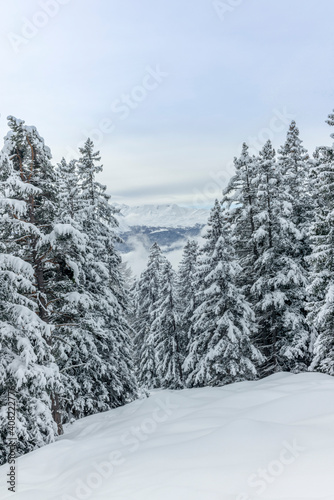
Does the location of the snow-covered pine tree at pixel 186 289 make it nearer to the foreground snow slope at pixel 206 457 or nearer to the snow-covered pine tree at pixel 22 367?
the snow-covered pine tree at pixel 22 367

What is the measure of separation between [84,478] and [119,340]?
→ 1385cm

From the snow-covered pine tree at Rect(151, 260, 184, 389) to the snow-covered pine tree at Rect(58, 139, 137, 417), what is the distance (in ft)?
18.8

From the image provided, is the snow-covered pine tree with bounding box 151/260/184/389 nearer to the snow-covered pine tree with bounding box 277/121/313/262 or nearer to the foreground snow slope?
the snow-covered pine tree with bounding box 277/121/313/262

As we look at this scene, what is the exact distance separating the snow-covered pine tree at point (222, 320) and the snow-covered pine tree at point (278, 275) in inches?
58.0

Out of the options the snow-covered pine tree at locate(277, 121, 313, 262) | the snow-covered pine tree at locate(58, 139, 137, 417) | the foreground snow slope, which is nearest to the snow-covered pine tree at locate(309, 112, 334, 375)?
the snow-covered pine tree at locate(277, 121, 313, 262)

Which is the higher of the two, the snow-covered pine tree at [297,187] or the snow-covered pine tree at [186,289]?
the snow-covered pine tree at [297,187]

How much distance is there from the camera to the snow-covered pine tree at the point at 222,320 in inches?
649

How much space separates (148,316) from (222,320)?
56.3ft

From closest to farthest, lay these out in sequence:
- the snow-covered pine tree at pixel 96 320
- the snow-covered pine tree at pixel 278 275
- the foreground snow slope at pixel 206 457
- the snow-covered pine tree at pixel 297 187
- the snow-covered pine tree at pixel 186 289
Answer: the foreground snow slope at pixel 206 457
the snow-covered pine tree at pixel 96 320
the snow-covered pine tree at pixel 278 275
the snow-covered pine tree at pixel 297 187
the snow-covered pine tree at pixel 186 289

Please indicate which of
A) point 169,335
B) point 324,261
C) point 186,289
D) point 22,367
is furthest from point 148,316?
point 22,367

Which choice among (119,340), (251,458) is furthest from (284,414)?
(119,340)

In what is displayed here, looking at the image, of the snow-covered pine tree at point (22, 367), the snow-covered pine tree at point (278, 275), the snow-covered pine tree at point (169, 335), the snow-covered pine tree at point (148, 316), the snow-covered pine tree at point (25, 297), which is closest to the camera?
the snow-covered pine tree at point (22, 367)

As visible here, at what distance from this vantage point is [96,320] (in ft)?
51.8

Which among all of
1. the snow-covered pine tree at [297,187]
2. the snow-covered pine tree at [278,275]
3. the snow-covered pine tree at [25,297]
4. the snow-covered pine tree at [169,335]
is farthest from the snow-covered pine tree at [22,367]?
the snow-covered pine tree at [169,335]
